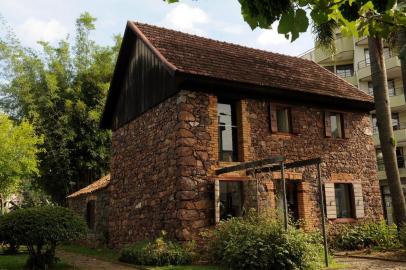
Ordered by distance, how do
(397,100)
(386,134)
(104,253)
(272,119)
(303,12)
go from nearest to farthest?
(303,12), (272,119), (386,134), (104,253), (397,100)

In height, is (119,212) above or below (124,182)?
below

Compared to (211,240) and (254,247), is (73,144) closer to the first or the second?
(211,240)

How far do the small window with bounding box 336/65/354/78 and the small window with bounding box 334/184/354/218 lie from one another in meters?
20.6

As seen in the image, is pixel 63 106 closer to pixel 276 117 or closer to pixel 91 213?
pixel 91 213

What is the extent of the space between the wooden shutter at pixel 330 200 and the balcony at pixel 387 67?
17.3 metres

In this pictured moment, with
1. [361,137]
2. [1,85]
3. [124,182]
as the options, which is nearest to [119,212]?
[124,182]

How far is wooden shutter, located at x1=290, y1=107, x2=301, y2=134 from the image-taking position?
47.1ft

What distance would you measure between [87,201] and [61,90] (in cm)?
679

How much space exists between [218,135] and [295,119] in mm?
2971

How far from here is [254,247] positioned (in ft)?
30.4

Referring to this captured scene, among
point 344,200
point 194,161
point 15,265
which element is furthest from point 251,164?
point 15,265

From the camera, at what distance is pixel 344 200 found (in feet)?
49.4

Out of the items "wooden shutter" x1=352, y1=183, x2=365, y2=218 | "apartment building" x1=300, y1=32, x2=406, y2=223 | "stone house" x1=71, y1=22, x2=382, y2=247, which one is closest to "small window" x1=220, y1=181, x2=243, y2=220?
"stone house" x1=71, y1=22, x2=382, y2=247

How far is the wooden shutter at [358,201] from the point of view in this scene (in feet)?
48.5
